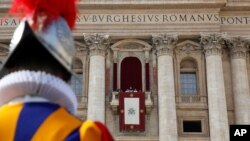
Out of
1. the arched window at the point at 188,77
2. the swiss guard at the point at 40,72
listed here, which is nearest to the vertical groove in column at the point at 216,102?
the arched window at the point at 188,77

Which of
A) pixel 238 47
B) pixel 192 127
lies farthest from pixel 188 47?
pixel 192 127

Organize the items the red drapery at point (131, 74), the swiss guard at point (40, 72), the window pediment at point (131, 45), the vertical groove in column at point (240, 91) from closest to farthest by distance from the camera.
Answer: the swiss guard at point (40, 72) → the vertical groove in column at point (240, 91) → the red drapery at point (131, 74) → the window pediment at point (131, 45)

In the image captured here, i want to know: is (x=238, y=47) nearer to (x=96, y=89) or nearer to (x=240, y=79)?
(x=240, y=79)

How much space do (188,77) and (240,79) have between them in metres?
2.31

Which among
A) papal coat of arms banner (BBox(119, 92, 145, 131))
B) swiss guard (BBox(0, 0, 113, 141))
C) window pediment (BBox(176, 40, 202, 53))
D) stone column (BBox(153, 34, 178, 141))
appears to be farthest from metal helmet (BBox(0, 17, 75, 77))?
window pediment (BBox(176, 40, 202, 53))

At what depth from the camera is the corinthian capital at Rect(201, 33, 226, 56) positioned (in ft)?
69.9

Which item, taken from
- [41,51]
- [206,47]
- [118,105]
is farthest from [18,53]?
[206,47]

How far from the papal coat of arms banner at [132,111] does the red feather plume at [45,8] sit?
17.6 metres

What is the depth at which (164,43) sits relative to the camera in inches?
837

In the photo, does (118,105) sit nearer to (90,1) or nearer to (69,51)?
(90,1)

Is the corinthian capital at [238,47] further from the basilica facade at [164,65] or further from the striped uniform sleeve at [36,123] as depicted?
the striped uniform sleeve at [36,123]

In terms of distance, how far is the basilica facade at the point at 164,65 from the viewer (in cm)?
2041

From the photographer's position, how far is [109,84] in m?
21.2

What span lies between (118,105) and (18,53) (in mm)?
17646
